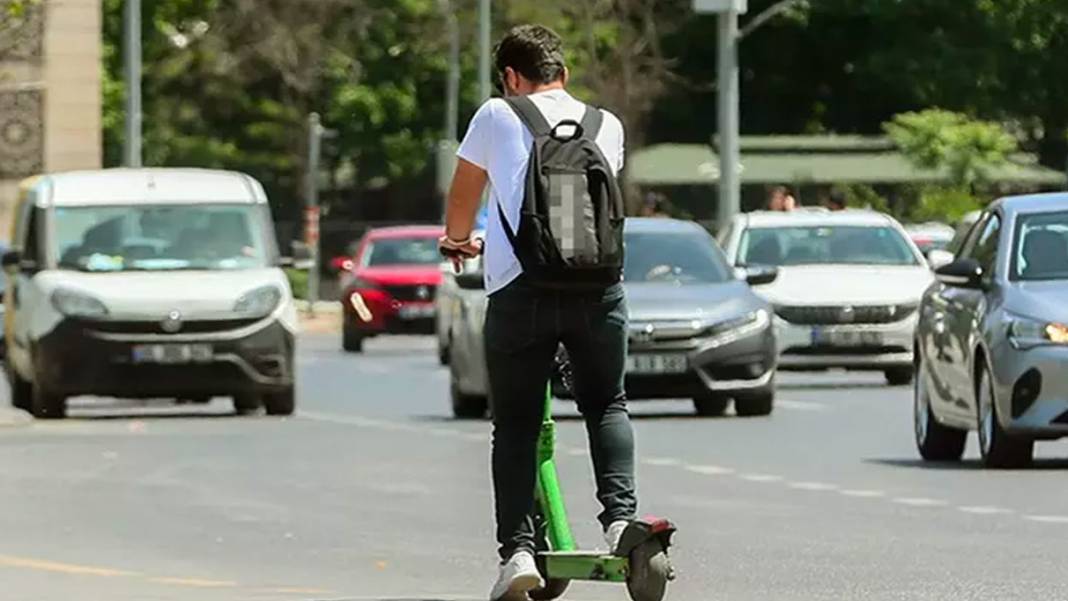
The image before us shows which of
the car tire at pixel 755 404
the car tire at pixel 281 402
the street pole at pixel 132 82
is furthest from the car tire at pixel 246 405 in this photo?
the street pole at pixel 132 82

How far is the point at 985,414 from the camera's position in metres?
19.0

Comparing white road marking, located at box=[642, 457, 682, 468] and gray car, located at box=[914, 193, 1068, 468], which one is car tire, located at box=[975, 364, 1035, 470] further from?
white road marking, located at box=[642, 457, 682, 468]

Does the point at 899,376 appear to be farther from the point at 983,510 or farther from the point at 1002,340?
the point at 983,510

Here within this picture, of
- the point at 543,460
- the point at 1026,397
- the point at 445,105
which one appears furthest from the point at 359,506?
the point at 445,105

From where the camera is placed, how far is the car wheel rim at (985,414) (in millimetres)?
18875

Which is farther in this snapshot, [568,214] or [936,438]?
[936,438]

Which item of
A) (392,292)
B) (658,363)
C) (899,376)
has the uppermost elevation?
(658,363)

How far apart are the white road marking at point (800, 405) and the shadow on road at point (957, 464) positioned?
671 cm

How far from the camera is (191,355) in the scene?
83.7 feet

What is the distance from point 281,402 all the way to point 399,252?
21571 millimetres

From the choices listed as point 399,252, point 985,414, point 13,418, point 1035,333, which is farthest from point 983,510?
point 399,252

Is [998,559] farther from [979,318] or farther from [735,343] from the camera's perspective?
[735,343]

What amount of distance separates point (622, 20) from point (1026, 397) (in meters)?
63.5

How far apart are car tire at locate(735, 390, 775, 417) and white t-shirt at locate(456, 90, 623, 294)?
14440mm
